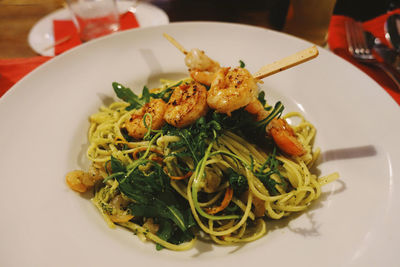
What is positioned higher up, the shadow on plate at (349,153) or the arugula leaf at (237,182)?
the shadow on plate at (349,153)

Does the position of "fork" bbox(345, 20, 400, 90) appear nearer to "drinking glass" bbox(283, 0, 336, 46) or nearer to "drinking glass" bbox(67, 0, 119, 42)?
"drinking glass" bbox(283, 0, 336, 46)

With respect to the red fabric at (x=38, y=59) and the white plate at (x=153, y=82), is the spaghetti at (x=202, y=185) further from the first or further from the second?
the red fabric at (x=38, y=59)

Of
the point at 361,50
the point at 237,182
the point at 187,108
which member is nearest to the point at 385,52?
the point at 361,50

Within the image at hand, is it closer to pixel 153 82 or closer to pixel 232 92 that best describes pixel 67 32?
pixel 153 82

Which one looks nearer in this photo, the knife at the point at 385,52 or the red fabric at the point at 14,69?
the red fabric at the point at 14,69

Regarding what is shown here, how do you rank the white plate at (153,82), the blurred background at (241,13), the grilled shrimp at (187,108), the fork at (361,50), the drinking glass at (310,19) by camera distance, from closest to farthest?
the white plate at (153,82)
the grilled shrimp at (187,108)
the fork at (361,50)
the drinking glass at (310,19)
the blurred background at (241,13)

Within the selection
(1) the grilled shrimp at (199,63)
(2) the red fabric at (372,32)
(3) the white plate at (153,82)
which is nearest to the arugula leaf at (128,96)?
(3) the white plate at (153,82)
